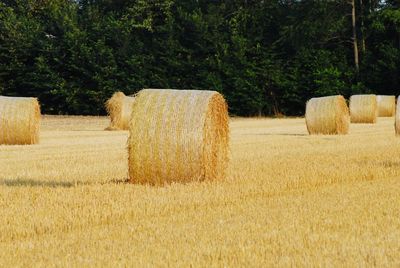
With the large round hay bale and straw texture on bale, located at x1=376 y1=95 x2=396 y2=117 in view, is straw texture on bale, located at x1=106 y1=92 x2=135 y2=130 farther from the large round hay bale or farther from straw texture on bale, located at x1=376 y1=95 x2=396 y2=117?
the large round hay bale

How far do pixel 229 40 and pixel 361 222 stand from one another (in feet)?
120

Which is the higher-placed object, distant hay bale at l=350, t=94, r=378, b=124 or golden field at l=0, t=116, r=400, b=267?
distant hay bale at l=350, t=94, r=378, b=124

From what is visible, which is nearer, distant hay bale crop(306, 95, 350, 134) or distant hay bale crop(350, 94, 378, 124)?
distant hay bale crop(306, 95, 350, 134)

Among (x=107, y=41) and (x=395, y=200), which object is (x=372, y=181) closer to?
(x=395, y=200)

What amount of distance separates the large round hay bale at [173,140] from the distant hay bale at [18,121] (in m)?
8.87

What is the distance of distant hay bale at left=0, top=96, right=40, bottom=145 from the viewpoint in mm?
18406

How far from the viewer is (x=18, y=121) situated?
724 inches

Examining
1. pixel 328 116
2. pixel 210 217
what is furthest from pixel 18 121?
pixel 210 217

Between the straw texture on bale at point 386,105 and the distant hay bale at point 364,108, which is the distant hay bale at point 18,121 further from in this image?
the straw texture on bale at point 386,105

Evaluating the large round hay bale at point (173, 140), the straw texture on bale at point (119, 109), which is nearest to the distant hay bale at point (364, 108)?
the straw texture on bale at point (119, 109)

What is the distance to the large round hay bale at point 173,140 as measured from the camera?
9.63m

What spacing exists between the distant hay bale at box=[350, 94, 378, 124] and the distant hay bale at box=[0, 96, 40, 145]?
14.4 metres

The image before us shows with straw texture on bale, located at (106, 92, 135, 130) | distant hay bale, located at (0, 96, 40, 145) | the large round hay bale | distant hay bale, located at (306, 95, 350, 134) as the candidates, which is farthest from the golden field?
straw texture on bale, located at (106, 92, 135, 130)

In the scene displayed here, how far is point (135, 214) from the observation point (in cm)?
734
